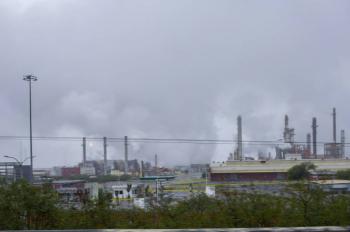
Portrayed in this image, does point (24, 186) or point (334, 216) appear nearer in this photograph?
point (334, 216)

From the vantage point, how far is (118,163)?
326 ft

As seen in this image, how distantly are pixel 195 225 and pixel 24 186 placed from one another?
440cm

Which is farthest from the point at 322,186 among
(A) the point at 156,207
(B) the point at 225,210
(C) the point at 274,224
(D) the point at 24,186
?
(D) the point at 24,186

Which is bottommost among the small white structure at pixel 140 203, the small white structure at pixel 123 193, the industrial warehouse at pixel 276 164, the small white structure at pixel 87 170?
the small white structure at pixel 87 170

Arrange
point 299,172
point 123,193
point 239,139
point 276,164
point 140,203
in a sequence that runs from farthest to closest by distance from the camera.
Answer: point 239,139, point 276,164, point 299,172, point 123,193, point 140,203

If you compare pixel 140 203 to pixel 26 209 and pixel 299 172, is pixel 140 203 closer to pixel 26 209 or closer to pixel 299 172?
pixel 26 209

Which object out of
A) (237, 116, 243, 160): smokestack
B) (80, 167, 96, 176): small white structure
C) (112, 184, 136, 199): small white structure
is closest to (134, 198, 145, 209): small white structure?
(112, 184, 136, 199): small white structure

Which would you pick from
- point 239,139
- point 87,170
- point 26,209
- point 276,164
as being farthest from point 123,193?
point 87,170

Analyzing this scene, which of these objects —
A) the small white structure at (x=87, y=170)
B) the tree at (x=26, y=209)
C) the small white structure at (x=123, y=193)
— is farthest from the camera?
the small white structure at (x=87, y=170)

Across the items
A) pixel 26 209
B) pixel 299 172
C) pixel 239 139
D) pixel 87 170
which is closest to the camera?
pixel 26 209

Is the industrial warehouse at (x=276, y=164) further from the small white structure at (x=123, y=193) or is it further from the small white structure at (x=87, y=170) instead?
the small white structure at (x=87, y=170)

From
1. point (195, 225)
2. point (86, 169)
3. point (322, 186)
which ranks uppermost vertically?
point (322, 186)

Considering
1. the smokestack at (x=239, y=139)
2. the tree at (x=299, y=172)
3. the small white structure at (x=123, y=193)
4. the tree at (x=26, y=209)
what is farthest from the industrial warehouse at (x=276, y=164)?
the tree at (x=26, y=209)

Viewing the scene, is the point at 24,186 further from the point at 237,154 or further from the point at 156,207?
the point at 237,154
